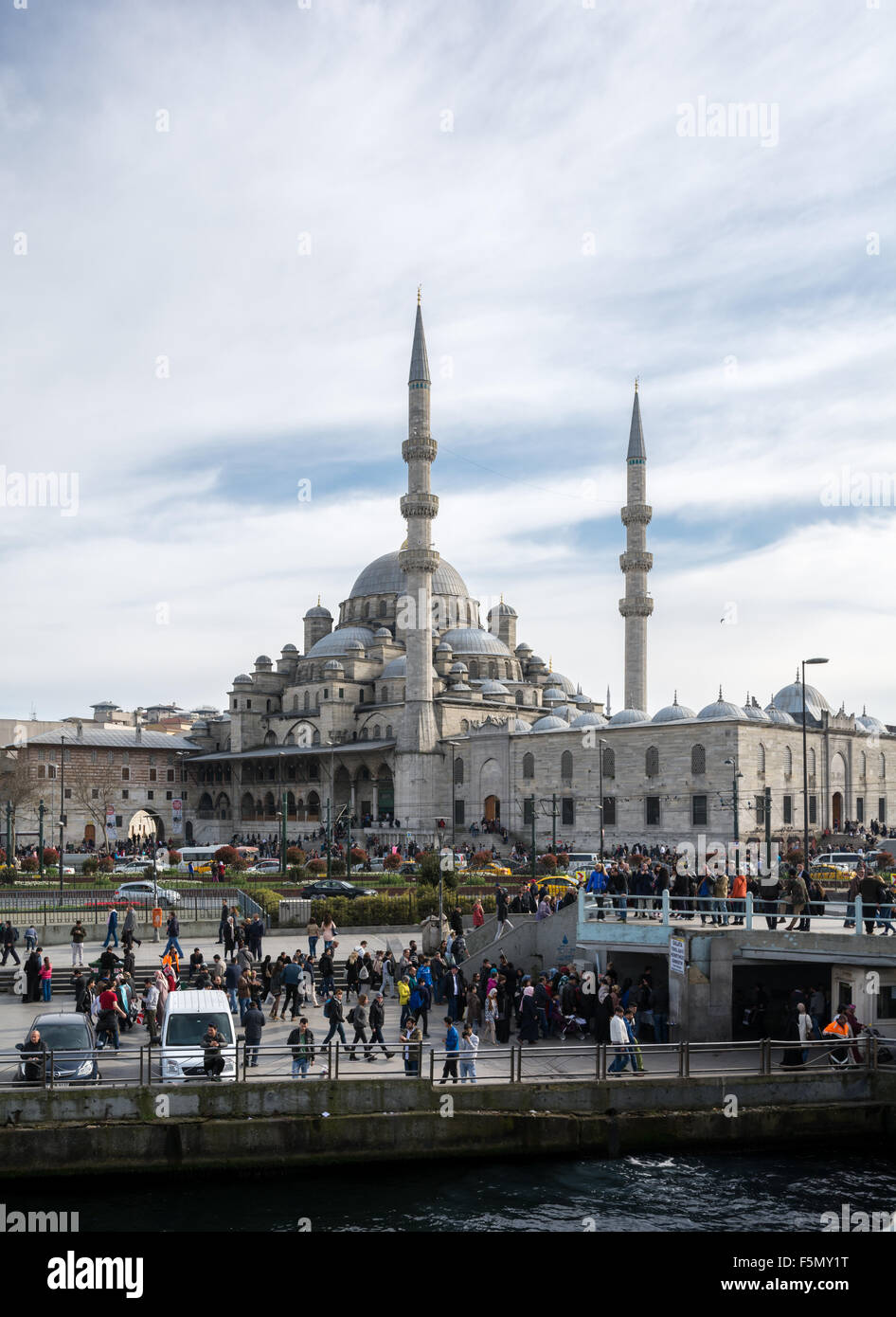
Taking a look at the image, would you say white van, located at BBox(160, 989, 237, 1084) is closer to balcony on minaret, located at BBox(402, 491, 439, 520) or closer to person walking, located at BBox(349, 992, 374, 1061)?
person walking, located at BBox(349, 992, 374, 1061)

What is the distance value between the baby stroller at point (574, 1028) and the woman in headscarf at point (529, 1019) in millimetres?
705

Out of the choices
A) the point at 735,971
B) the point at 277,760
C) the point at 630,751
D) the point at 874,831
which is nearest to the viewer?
the point at 735,971

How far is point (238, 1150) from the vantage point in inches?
573

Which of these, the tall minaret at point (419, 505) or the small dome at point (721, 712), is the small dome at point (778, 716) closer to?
the small dome at point (721, 712)

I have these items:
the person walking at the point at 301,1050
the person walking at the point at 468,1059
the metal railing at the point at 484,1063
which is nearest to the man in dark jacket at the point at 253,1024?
the metal railing at the point at 484,1063

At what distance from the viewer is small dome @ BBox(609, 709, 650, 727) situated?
55850mm

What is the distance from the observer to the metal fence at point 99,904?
28.6 meters

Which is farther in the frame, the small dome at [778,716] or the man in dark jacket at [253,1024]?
the small dome at [778,716]

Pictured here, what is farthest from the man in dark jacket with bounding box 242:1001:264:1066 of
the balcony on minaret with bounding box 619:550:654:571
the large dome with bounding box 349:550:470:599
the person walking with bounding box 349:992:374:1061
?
the large dome with bounding box 349:550:470:599

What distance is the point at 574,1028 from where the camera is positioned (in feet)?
61.7

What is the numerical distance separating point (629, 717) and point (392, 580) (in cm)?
2914
